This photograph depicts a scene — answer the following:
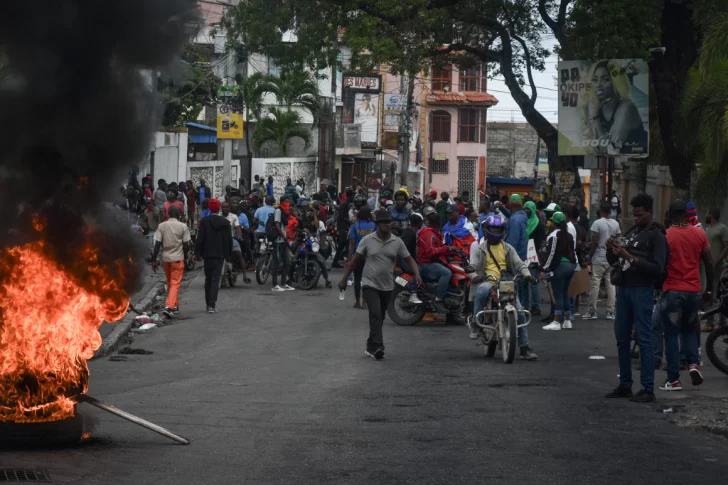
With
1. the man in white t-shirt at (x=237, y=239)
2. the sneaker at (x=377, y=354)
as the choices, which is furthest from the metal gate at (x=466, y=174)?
the sneaker at (x=377, y=354)

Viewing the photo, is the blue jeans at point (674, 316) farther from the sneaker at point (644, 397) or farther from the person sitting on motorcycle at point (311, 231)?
the person sitting on motorcycle at point (311, 231)

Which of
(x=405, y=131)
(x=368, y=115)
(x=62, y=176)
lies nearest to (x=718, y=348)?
(x=62, y=176)

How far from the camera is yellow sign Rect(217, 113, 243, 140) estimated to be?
32.4 metres

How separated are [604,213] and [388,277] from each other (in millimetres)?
5097

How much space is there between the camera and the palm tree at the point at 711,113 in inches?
719

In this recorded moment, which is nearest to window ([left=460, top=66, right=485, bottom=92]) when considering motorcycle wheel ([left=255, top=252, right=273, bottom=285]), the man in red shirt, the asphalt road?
motorcycle wheel ([left=255, top=252, right=273, bottom=285])

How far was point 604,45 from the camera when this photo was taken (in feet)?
75.9

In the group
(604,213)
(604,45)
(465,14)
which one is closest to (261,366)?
(604,213)

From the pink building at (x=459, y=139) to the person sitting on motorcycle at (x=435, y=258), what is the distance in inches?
2419

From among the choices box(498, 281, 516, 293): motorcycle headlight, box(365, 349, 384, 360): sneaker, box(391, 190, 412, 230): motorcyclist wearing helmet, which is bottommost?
box(365, 349, 384, 360): sneaker

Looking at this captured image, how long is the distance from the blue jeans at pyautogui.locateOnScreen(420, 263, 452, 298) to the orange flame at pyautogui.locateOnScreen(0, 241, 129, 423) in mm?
8933

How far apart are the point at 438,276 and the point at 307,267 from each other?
576cm

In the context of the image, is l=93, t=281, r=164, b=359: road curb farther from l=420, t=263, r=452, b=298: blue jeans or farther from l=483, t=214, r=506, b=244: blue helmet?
l=483, t=214, r=506, b=244: blue helmet

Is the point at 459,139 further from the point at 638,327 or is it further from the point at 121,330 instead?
the point at 638,327
